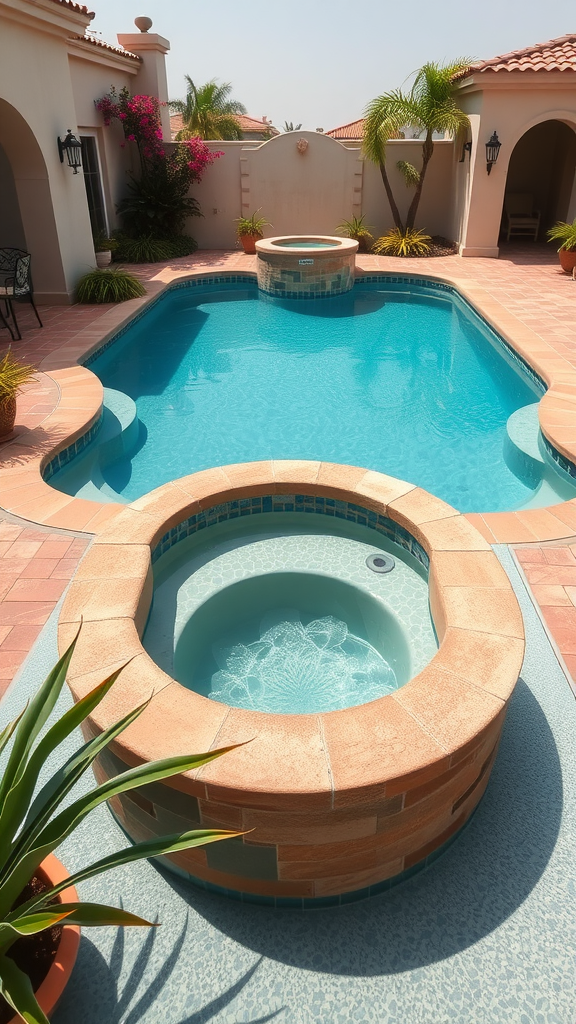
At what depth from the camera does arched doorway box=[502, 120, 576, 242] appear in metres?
16.7

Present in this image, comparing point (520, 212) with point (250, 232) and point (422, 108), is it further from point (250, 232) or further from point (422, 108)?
point (250, 232)

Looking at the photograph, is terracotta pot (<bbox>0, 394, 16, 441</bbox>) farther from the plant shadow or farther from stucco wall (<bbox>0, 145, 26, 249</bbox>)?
stucco wall (<bbox>0, 145, 26, 249</bbox>)

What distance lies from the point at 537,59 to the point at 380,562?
14.4 metres

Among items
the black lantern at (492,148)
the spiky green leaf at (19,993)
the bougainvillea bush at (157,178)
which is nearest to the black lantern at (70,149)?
the bougainvillea bush at (157,178)

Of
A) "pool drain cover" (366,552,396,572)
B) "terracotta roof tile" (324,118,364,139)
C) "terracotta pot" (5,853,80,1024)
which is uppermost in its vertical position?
"terracotta roof tile" (324,118,364,139)

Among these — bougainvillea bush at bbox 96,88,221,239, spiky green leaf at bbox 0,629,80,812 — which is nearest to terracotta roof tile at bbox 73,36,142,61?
bougainvillea bush at bbox 96,88,221,239

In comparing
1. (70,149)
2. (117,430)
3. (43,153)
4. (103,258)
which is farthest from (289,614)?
(103,258)

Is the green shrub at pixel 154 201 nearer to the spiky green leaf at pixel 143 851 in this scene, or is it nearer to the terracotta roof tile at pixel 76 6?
the terracotta roof tile at pixel 76 6

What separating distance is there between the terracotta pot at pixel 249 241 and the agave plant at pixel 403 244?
2860mm

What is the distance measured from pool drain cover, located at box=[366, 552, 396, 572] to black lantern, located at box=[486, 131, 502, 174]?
12.5 meters

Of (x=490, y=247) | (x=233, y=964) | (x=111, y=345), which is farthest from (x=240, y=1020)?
(x=490, y=247)

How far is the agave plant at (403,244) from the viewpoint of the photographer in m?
15.4

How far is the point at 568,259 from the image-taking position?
43.0ft

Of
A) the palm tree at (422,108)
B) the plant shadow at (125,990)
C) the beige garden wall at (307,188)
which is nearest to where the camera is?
the plant shadow at (125,990)
